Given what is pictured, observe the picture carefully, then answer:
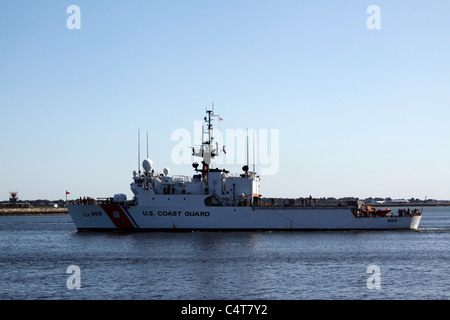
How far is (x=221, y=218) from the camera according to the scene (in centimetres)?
4931

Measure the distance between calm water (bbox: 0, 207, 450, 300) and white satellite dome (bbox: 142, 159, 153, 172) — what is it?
21.5ft

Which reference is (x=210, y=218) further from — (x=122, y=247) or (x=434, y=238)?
(x=434, y=238)

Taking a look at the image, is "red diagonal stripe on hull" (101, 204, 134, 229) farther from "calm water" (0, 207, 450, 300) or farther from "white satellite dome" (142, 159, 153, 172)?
"white satellite dome" (142, 159, 153, 172)

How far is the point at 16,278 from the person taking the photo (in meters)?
27.9

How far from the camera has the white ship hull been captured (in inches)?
1950

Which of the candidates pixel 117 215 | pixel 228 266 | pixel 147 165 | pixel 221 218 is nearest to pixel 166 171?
pixel 147 165

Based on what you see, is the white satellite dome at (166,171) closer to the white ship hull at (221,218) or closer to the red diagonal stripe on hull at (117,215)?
the white ship hull at (221,218)

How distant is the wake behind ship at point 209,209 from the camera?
163ft

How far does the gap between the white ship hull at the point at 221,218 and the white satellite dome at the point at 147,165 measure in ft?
12.6

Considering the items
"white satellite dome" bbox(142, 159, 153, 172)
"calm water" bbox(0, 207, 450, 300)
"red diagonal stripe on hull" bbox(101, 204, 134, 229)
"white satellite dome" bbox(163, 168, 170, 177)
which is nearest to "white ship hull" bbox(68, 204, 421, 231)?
"red diagonal stripe on hull" bbox(101, 204, 134, 229)

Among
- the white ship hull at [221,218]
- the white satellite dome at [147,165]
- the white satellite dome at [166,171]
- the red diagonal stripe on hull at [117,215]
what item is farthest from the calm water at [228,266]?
the white satellite dome at [166,171]

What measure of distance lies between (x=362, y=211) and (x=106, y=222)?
22914 millimetres
